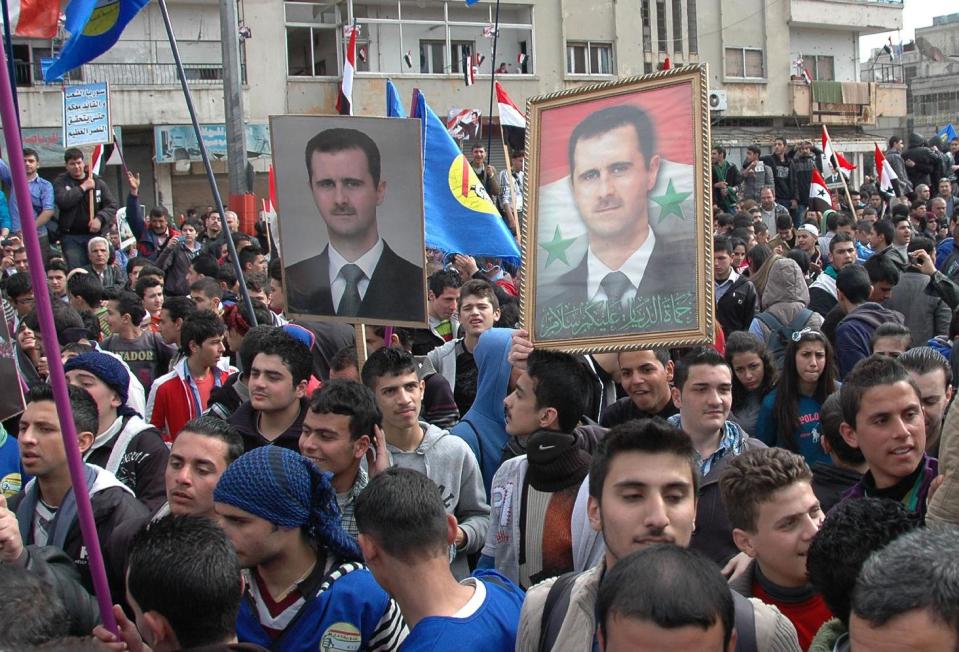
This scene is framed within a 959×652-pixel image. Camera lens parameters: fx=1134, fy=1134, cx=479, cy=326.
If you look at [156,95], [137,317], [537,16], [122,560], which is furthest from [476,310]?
[537,16]

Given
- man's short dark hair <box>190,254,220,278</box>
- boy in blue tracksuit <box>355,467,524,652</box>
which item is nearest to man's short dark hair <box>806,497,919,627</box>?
boy in blue tracksuit <box>355,467,524,652</box>

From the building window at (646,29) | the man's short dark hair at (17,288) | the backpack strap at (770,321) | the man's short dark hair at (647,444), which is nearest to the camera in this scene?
the man's short dark hair at (647,444)

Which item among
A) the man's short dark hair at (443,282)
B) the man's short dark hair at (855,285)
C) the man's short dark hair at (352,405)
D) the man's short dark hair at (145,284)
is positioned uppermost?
the man's short dark hair at (145,284)

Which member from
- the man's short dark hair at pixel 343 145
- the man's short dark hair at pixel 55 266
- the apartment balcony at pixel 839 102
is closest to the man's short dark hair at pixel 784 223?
the man's short dark hair at pixel 55 266

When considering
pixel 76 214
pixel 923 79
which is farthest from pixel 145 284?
pixel 923 79

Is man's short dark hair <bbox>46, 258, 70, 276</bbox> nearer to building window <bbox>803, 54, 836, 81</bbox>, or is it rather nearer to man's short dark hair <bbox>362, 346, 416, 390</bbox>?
man's short dark hair <bbox>362, 346, 416, 390</bbox>

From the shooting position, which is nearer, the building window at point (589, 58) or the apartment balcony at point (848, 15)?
the building window at point (589, 58)

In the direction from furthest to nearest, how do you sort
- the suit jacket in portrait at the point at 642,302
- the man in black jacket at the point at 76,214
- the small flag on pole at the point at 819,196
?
the small flag on pole at the point at 819,196
the man in black jacket at the point at 76,214
the suit jacket in portrait at the point at 642,302

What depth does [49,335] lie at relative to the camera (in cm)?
319

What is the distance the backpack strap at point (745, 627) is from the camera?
111 inches

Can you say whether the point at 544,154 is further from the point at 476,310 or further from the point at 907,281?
the point at 907,281

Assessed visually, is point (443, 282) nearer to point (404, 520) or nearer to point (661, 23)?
point (404, 520)

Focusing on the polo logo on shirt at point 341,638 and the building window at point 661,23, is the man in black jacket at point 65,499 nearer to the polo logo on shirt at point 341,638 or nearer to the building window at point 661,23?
the polo logo on shirt at point 341,638

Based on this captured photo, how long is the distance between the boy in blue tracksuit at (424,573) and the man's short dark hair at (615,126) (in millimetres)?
2104
